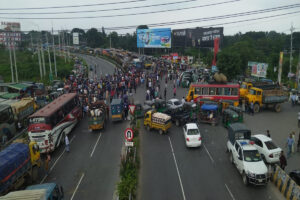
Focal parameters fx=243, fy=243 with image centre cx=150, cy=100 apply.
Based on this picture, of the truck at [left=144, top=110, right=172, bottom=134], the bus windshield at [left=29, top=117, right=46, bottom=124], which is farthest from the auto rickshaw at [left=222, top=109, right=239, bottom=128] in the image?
the bus windshield at [left=29, top=117, right=46, bottom=124]

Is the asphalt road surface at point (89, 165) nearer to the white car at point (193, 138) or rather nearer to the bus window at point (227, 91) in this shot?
the white car at point (193, 138)

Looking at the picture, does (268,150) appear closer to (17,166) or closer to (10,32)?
(17,166)

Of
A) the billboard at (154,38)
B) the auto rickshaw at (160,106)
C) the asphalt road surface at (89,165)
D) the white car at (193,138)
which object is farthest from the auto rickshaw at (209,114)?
the billboard at (154,38)

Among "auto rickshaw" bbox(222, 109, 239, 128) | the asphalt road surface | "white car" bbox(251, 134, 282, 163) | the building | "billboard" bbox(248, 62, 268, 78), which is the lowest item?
the asphalt road surface

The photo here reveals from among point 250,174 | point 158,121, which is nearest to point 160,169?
point 250,174

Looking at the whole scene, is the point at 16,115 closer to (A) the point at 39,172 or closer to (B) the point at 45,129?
(B) the point at 45,129

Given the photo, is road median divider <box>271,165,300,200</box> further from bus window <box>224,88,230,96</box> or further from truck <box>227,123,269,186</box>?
bus window <box>224,88,230,96</box>
